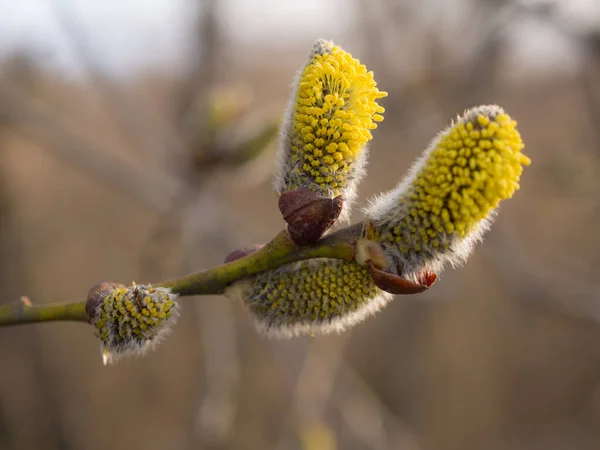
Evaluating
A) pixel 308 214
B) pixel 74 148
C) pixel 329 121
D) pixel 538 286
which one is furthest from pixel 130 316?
pixel 538 286

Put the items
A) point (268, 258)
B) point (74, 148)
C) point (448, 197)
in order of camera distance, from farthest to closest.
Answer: point (74, 148), point (268, 258), point (448, 197)

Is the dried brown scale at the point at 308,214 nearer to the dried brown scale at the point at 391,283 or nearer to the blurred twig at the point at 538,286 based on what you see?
the dried brown scale at the point at 391,283

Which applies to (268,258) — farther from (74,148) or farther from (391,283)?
(74,148)

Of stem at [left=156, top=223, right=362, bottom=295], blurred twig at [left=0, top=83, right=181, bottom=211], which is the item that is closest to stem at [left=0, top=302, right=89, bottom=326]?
stem at [left=156, top=223, right=362, bottom=295]

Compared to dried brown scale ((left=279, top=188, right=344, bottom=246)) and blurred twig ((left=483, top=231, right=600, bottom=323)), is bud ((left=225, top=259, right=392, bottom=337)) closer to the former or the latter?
dried brown scale ((left=279, top=188, right=344, bottom=246))

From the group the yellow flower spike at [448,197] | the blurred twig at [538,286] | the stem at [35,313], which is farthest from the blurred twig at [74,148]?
the yellow flower spike at [448,197]

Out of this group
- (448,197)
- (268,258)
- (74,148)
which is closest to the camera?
(448,197)

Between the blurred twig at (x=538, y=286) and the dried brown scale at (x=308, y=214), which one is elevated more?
the dried brown scale at (x=308, y=214)

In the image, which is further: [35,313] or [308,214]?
[35,313]
